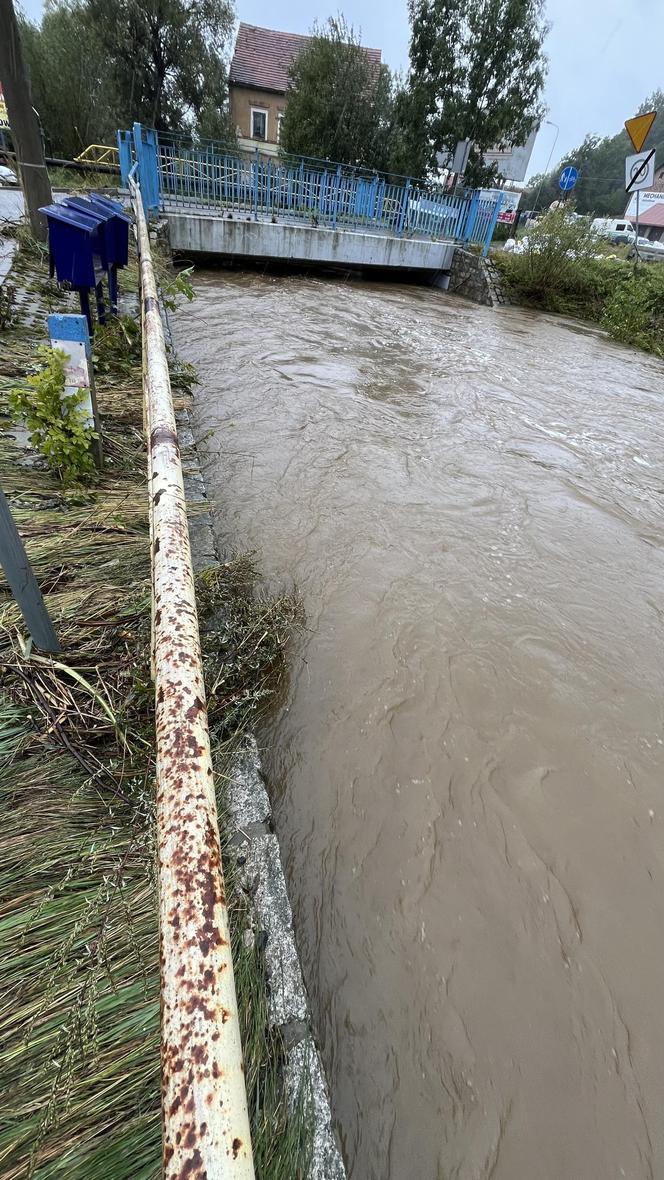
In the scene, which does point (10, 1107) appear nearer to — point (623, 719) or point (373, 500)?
point (623, 719)

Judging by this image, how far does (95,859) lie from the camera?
1.55 metres

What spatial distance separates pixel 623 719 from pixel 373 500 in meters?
2.49

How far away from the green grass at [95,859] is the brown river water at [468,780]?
0.43 m

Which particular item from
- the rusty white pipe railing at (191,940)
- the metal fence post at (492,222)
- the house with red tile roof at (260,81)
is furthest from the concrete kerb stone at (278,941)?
the house with red tile roof at (260,81)

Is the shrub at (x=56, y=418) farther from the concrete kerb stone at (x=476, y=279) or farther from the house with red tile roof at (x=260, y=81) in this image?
the house with red tile roof at (x=260, y=81)

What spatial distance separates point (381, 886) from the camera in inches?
80.8

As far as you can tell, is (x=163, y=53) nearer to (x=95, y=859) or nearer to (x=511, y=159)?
(x=511, y=159)

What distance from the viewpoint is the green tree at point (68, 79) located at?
62.1 feet

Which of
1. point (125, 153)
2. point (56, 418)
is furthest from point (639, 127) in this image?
point (56, 418)

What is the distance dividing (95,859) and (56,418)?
2.28 metres

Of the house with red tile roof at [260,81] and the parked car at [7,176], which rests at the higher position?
the house with red tile roof at [260,81]

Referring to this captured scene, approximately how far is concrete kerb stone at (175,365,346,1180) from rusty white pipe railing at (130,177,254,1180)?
1.01 meters

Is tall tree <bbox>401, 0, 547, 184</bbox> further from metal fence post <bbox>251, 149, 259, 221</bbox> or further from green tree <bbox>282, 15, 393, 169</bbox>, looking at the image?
metal fence post <bbox>251, 149, 259, 221</bbox>

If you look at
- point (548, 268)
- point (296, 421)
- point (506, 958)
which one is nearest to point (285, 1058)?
point (506, 958)
